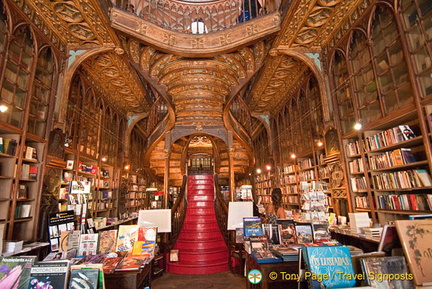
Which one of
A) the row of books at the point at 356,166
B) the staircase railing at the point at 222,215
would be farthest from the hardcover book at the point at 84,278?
the staircase railing at the point at 222,215

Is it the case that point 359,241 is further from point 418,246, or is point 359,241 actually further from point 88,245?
point 88,245

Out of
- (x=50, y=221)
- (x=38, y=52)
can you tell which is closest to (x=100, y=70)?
(x=38, y=52)

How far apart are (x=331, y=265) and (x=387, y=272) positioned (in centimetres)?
30

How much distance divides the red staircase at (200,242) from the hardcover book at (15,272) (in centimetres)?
360

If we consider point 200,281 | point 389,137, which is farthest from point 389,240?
point 200,281

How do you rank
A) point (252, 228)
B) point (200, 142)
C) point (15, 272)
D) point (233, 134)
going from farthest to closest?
point (200, 142)
point (233, 134)
point (252, 228)
point (15, 272)

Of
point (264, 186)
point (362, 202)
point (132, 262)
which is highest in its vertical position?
point (264, 186)

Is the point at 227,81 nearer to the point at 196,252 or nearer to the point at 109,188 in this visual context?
the point at 196,252

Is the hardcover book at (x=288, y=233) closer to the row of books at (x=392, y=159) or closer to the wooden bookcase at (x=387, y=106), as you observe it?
the wooden bookcase at (x=387, y=106)

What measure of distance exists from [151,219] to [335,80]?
4585mm

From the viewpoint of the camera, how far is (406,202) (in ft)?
10.6

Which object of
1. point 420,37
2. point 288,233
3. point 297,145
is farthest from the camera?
point 297,145

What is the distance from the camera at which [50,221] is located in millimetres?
3648

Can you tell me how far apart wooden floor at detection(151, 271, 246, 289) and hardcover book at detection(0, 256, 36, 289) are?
9.44 feet
